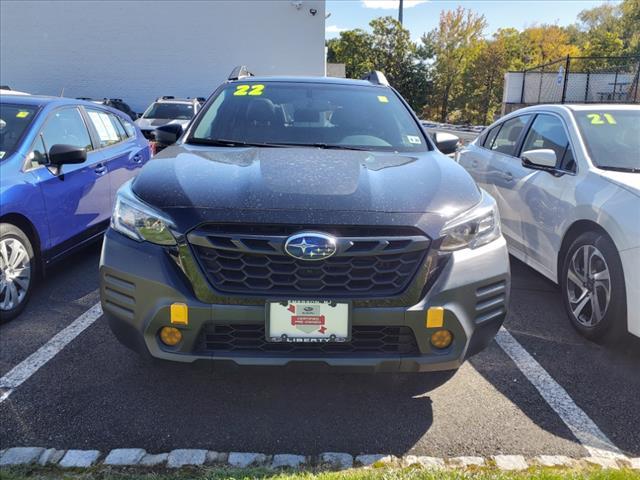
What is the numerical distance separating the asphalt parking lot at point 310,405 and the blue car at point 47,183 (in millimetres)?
561

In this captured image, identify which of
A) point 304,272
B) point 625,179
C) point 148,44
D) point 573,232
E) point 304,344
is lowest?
point 304,344

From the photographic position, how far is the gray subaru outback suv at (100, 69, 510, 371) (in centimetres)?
234

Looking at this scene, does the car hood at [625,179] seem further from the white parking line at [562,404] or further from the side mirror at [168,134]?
the side mirror at [168,134]

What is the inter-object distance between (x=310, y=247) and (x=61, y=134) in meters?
3.25

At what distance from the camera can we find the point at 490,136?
18.8 ft

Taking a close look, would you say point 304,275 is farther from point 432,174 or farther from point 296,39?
point 296,39

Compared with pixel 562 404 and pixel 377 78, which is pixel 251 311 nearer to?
pixel 562 404

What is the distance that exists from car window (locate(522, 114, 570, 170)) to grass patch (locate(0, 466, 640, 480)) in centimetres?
266

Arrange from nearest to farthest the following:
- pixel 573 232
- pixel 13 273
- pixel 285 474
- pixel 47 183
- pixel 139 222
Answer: pixel 285 474 < pixel 139 222 < pixel 13 273 < pixel 573 232 < pixel 47 183

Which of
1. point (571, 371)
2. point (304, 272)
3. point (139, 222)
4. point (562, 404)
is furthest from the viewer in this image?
point (571, 371)

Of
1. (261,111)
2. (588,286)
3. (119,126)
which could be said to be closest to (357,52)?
(119,126)

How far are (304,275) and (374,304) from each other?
33 centimetres

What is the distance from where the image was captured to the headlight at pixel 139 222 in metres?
2.44

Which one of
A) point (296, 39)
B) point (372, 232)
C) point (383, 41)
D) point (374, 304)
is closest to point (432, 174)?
point (372, 232)
